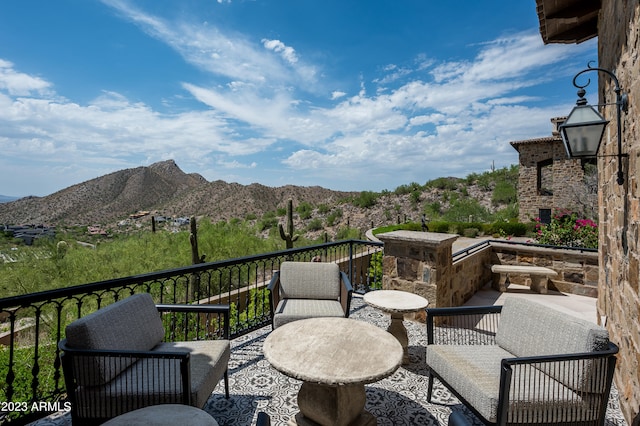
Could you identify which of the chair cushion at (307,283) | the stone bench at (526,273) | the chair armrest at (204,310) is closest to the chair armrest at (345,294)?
the chair cushion at (307,283)

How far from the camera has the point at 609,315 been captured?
3.08 metres

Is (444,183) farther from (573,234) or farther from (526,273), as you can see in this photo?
(526,273)

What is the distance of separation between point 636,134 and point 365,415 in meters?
2.50

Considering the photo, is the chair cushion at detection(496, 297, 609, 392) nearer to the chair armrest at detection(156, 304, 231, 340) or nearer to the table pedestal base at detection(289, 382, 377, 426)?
the table pedestal base at detection(289, 382, 377, 426)

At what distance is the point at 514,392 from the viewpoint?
184cm

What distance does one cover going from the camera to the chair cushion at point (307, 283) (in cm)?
386

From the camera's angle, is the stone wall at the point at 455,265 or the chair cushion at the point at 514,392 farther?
the stone wall at the point at 455,265

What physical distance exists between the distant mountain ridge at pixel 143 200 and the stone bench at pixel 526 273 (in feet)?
64.7

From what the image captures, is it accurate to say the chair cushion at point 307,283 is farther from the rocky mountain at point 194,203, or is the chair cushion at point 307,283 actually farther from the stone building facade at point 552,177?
the rocky mountain at point 194,203

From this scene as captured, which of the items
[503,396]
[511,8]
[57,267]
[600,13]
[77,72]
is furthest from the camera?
[57,267]

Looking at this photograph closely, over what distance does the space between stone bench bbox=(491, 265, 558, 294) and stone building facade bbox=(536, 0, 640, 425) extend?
1.75 metres

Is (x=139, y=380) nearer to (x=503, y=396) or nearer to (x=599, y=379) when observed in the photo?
(x=503, y=396)

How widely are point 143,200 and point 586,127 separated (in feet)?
100

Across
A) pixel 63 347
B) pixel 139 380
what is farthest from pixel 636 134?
pixel 63 347
